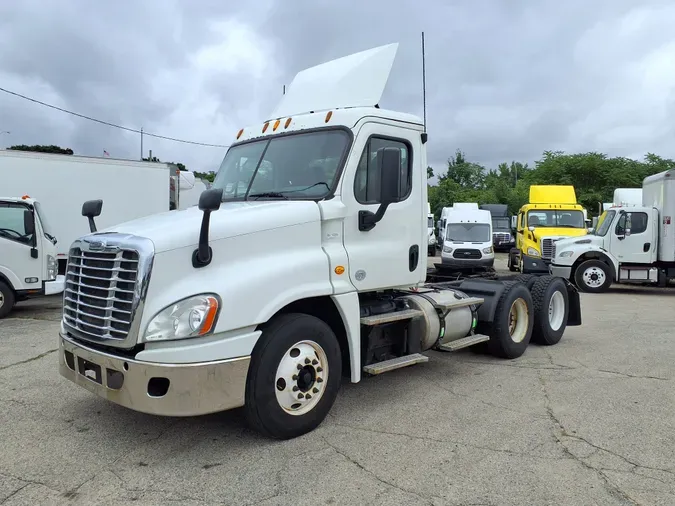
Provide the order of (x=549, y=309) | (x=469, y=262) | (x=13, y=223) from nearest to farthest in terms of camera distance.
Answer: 1. (x=549, y=309)
2. (x=13, y=223)
3. (x=469, y=262)

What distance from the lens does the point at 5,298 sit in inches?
386

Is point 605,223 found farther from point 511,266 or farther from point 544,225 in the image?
point 511,266

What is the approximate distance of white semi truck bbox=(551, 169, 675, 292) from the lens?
580 inches

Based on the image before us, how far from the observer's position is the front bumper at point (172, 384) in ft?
12.2

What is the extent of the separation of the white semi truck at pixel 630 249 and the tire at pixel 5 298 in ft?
44.0

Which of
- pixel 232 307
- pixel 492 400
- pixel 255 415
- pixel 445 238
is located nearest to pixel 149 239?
pixel 232 307

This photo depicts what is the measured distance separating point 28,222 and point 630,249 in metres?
14.5

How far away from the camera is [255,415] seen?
13.3 feet

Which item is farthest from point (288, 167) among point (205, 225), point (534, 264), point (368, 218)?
point (534, 264)

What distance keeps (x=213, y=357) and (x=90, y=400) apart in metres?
2.20

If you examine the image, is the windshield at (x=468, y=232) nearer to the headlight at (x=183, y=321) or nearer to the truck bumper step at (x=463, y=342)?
the truck bumper step at (x=463, y=342)

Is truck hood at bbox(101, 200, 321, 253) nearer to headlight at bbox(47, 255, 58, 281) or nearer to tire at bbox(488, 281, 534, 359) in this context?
tire at bbox(488, 281, 534, 359)

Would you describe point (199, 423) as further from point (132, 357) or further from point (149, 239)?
point (149, 239)

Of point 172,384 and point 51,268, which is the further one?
point 51,268
